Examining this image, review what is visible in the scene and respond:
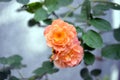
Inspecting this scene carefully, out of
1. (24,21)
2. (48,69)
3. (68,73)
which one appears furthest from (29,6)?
(68,73)

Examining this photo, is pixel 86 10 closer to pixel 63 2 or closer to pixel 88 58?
pixel 63 2

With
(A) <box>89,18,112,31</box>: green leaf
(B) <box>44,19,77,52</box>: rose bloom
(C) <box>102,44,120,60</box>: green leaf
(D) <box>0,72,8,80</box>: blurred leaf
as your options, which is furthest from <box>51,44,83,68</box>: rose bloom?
(D) <box>0,72,8,80</box>: blurred leaf

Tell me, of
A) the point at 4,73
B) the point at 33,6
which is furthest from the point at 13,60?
the point at 33,6

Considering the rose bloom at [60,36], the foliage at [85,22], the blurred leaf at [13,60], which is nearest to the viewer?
the rose bloom at [60,36]

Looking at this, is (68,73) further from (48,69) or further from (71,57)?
(71,57)

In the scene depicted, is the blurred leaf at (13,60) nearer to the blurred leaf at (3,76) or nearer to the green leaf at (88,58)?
the blurred leaf at (3,76)


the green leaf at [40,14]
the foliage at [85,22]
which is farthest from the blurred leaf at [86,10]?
the green leaf at [40,14]
